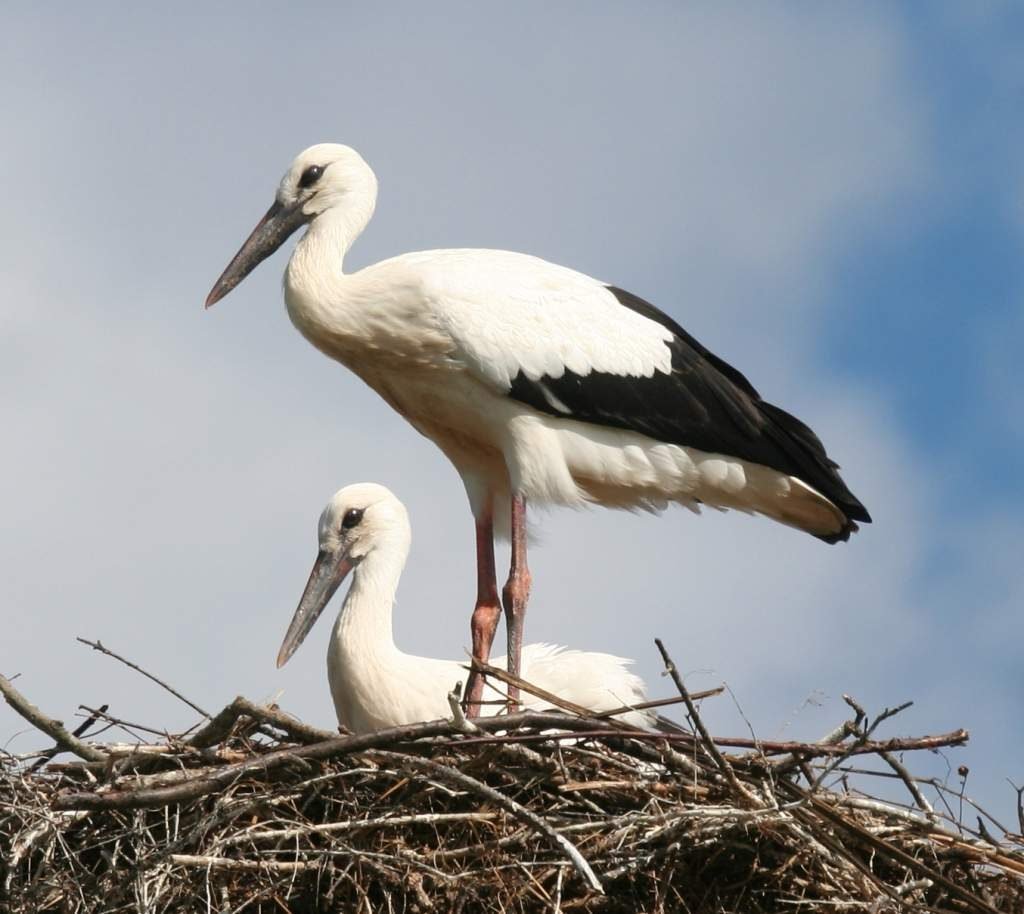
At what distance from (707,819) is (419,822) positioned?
0.91 meters

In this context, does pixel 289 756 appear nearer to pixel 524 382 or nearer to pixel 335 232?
pixel 524 382

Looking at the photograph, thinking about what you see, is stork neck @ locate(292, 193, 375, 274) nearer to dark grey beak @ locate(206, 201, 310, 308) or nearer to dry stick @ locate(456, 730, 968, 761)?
dark grey beak @ locate(206, 201, 310, 308)

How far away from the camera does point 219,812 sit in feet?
21.4

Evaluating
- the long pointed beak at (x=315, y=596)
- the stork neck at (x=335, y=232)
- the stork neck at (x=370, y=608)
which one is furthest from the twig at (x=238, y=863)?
the stork neck at (x=335, y=232)

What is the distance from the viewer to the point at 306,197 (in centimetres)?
910

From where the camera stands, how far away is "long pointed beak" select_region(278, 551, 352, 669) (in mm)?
8984

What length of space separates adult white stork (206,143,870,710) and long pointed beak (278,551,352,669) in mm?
635

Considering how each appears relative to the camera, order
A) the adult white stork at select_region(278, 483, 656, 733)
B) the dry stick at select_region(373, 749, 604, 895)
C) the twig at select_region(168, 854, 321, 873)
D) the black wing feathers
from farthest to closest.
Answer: the black wing feathers
the adult white stork at select_region(278, 483, 656, 733)
the twig at select_region(168, 854, 321, 873)
the dry stick at select_region(373, 749, 604, 895)

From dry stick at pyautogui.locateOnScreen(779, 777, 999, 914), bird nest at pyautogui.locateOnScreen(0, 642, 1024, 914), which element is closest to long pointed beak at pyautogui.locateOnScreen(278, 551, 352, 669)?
bird nest at pyautogui.locateOnScreen(0, 642, 1024, 914)

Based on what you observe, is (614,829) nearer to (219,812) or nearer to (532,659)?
(219,812)

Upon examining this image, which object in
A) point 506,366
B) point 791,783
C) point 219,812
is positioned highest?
point 506,366

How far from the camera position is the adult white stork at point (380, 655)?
8141mm

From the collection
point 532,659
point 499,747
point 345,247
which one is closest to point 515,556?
point 532,659

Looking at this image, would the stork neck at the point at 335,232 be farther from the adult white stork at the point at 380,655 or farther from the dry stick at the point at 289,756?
the dry stick at the point at 289,756
